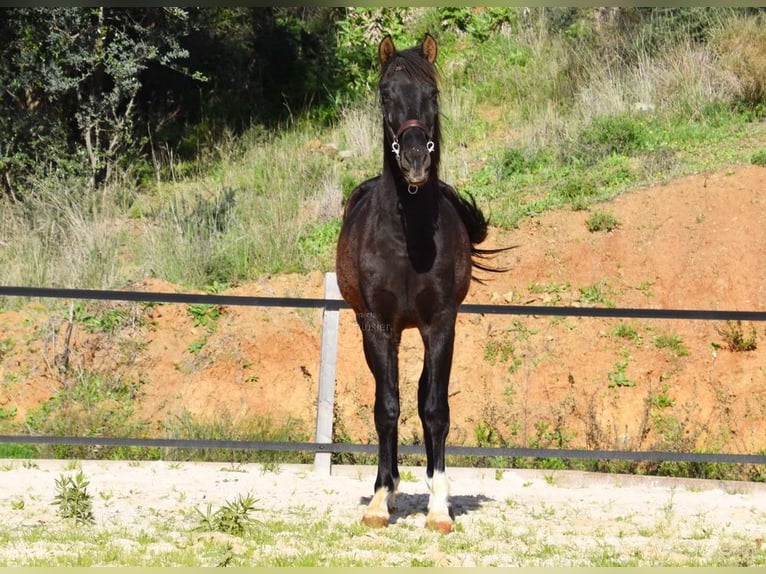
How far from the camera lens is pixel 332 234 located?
1531 cm

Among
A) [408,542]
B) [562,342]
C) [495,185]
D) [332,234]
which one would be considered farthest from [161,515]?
[495,185]

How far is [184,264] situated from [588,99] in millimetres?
7392

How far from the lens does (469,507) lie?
7555mm

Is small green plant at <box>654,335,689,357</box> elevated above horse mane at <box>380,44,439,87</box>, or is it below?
below

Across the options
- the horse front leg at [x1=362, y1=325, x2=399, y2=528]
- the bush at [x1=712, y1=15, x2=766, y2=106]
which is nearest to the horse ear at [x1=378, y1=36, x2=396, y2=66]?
the horse front leg at [x1=362, y1=325, x2=399, y2=528]

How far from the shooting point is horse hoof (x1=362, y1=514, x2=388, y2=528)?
664cm

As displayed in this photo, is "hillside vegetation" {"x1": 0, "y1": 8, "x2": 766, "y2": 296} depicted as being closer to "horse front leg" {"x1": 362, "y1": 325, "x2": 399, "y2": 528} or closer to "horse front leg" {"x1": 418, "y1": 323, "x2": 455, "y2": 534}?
"horse front leg" {"x1": 362, "y1": 325, "x2": 399, "y2": 528}

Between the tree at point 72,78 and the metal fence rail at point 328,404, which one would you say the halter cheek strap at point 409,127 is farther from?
the tree at point 72,78

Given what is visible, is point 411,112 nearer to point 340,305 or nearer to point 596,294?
point 340,305

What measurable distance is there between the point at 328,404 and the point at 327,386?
0.15 metres

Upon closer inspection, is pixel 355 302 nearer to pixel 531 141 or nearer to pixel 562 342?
pixel 562 342

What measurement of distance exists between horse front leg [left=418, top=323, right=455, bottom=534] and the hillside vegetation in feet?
26.7

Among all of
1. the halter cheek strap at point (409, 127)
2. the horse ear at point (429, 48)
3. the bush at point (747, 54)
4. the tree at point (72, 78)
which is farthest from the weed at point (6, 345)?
the bush at point (747, 54)

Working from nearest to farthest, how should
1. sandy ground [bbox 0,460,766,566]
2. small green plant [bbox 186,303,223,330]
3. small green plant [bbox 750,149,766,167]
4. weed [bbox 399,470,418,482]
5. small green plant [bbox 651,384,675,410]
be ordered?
sandy ground [bbox 0,460,766,566] → weed [bbox 399,470,418,482] → small green plant [bbox 651,384,675,410] → small green plant [bbox 186,303,223,330] → small green plant [bbox 750,149,766,167]
